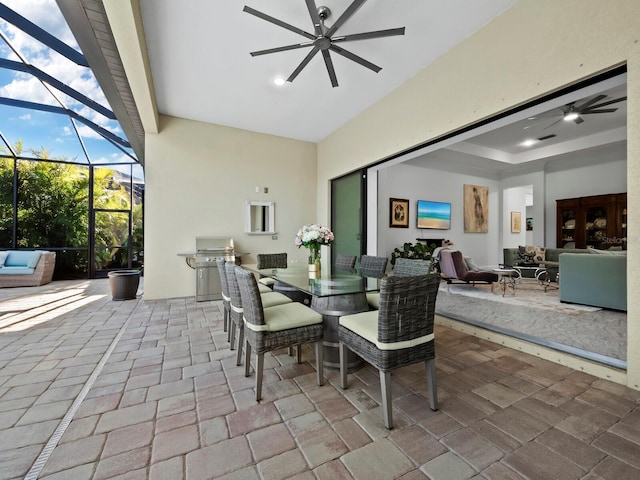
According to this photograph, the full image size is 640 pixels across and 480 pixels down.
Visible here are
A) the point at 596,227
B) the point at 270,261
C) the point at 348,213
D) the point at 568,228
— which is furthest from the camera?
the point at 568,228

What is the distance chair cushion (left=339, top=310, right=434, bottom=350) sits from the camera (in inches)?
63.3

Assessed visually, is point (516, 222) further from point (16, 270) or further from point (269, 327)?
point (16, 270)

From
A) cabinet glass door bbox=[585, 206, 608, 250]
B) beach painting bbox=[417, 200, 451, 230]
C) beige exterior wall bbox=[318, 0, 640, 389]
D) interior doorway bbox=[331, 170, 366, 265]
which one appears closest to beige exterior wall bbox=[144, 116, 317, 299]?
interior doorway bbox=[331, 170, 366, 265]

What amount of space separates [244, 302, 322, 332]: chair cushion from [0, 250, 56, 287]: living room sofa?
7.04 m

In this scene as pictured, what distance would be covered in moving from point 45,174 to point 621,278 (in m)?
11.8

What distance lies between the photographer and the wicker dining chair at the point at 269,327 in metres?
1.86

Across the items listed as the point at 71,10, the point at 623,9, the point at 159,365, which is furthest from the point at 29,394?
the point at 623,9

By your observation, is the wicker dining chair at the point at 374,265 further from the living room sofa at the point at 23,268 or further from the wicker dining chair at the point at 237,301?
the living room sofa at the point at 23,268

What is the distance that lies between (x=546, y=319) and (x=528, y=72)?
2.97m

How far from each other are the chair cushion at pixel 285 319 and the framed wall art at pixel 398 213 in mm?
4892

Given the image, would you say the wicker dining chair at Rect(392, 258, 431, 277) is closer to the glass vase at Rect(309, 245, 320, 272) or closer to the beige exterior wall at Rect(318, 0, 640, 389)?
the glass vase at Rect(309, 245, 320, 272)

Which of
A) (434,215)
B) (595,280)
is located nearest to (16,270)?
(434,215)

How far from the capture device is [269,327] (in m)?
1.91

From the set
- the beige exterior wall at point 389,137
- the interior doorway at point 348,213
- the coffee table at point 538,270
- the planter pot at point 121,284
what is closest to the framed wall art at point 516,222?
the coffee table at point 538,270
